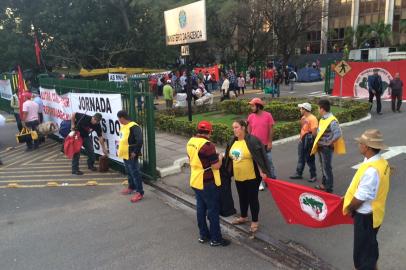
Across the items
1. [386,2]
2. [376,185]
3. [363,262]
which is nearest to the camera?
[376,185]

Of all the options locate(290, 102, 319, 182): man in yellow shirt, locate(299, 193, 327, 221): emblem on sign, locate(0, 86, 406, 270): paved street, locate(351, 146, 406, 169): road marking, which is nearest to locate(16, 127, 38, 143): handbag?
locate(0, 86, 406, 270): paved street

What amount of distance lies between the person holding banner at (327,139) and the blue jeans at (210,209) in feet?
7.87

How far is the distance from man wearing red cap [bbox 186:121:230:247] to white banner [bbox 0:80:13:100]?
15.4m

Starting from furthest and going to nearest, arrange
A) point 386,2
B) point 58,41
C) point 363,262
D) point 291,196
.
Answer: point 386,2
point 58,41
point 291,196
point 363,262

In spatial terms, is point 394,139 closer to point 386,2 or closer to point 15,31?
point 15,31

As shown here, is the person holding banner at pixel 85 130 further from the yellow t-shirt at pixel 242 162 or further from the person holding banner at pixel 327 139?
the person holding banner at pixel 327 139

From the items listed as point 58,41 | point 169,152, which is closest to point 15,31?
Answer: point 58,41

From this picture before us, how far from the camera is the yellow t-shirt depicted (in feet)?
17.1

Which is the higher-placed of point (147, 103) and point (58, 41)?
point (58, 41)

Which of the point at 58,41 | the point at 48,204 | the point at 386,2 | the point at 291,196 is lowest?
the point at 48,204

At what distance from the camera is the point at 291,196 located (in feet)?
16.3

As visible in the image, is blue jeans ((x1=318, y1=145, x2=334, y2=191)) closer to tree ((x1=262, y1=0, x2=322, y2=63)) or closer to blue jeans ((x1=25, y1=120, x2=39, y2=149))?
blue jeans ((x1=25, y1=120, x2=39, y2=149))

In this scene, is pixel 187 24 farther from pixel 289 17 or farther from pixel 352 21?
pixel 352 21

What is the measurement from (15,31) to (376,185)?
3014 cm
